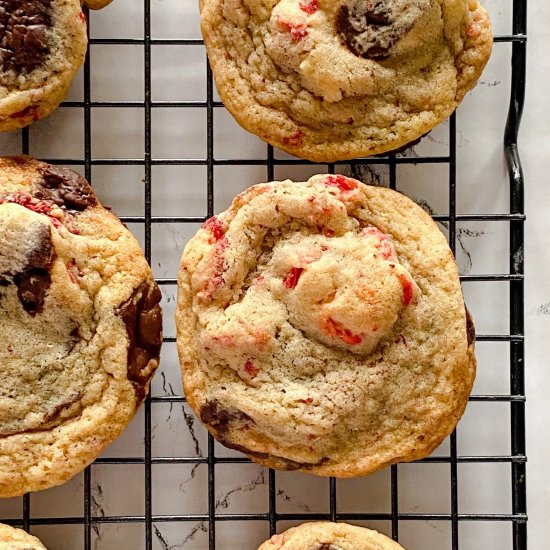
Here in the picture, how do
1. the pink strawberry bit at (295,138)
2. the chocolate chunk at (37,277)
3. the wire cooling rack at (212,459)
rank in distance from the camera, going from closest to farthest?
the chocolate chunk at (37,277) < the pink strawberry bit at (295,138) < the wire cooling rack at (212,459)

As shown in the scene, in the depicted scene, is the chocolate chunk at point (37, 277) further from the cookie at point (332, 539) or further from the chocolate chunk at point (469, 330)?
the chocolate chunk at point (469, 330)

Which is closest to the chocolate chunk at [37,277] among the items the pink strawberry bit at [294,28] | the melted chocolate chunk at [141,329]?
the melted chocolate chunk at [141,329]

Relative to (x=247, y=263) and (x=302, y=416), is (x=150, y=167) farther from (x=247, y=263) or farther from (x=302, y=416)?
(x=302, y=416)

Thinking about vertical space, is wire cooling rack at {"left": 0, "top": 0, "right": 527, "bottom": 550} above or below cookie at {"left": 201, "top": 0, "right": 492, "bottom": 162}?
below

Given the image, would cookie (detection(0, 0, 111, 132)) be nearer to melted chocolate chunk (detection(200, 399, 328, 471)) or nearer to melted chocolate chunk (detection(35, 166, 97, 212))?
melted chocolate chunk (detection(35, 166, 97, 212))

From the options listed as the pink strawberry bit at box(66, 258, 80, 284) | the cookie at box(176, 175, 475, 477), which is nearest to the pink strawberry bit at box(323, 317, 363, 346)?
the cookie at box(176, 175, 475, 477)

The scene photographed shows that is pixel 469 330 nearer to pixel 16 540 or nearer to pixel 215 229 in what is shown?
pixel 215 229

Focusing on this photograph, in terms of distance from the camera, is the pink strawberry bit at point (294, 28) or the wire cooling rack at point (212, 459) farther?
the wire cooling rack at point (212, 459)
